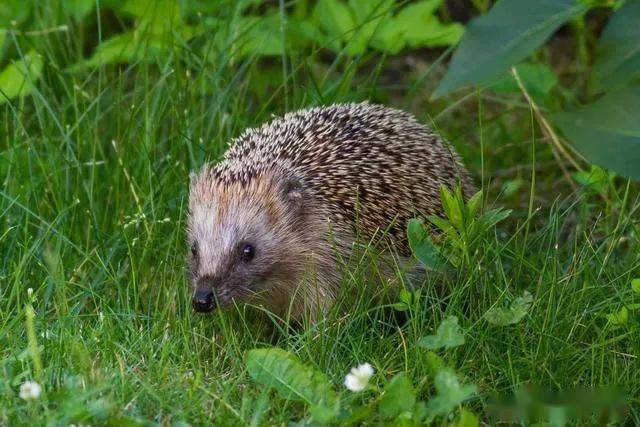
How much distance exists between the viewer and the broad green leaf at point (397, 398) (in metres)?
3.49

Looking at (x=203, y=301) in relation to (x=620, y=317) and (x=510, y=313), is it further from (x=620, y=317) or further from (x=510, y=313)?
(x=620, y=317)

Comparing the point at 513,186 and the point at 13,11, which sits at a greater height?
the point at 13,11

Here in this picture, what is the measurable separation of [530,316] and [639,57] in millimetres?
1894

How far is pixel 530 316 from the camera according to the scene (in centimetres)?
410

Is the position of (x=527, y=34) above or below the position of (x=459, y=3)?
above

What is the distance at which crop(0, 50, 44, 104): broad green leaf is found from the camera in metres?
5.63

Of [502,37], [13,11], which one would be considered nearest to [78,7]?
[13,11]

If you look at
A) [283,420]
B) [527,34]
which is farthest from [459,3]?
[527,34]

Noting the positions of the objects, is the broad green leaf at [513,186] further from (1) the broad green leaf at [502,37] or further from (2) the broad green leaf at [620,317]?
(1) the broad green leaf at [502,37]

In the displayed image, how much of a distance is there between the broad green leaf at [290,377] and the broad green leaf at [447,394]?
341 mm

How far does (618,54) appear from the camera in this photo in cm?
236

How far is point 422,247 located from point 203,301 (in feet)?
3.05

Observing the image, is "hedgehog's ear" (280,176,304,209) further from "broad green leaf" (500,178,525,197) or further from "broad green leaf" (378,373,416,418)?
"broad green leaf" (378,373,416,418)

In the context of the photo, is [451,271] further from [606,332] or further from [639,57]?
[639,57]
